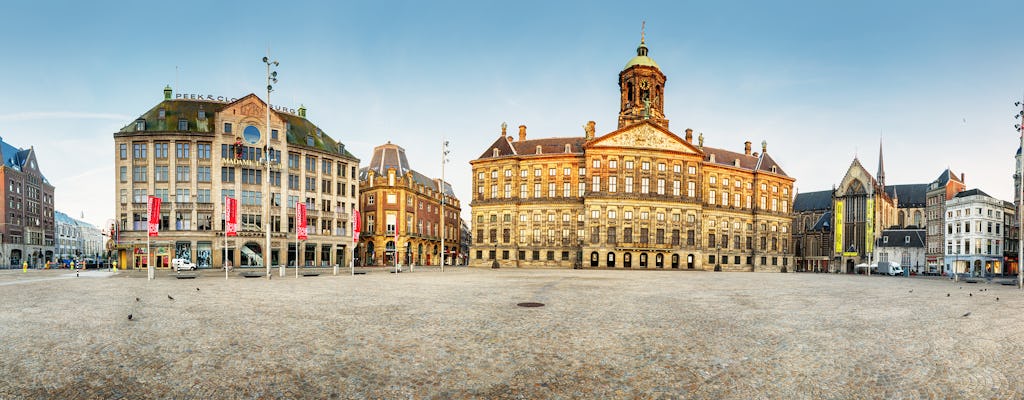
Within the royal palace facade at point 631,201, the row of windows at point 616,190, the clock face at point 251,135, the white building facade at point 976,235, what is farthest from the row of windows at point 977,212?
the clock face at point 251,135

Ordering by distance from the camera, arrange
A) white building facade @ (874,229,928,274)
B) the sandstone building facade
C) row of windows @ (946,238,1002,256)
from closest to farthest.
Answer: the sandstone building facade, row of windows @ (946,238,1002,256), white building facade @ (874,229,928,274)

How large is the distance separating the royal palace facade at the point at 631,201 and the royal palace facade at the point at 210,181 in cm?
2727

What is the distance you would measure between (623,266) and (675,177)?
15532 mm

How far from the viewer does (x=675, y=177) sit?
247 feet

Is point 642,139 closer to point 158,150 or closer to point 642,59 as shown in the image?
point 642,59

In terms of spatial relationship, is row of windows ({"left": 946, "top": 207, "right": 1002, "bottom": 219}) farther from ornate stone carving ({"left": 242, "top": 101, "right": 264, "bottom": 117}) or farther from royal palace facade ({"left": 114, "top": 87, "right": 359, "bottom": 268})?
ornate stone carving ({"left": 242, "top": 101, "right": 264, "bottom": 117})

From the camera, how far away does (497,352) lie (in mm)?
9875

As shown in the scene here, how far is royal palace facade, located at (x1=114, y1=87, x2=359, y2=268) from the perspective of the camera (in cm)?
5888

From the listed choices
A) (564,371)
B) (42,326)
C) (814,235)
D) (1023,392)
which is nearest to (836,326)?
(1023,392)

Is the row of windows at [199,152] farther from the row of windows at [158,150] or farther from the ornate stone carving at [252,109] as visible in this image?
the ornate stone carving at [252,109]

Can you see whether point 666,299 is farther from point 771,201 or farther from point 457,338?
point 771,201

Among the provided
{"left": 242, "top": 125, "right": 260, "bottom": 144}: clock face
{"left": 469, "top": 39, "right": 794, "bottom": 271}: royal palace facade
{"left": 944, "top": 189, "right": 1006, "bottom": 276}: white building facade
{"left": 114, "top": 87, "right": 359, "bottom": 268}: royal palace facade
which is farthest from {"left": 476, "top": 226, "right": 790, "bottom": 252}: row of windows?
{"left": 242, "top": 125, "right": 260, "bottom": 144}: clock face

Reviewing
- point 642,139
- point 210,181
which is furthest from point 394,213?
point 642,139

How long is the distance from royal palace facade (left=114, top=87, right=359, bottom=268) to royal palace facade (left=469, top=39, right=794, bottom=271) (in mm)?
27271
